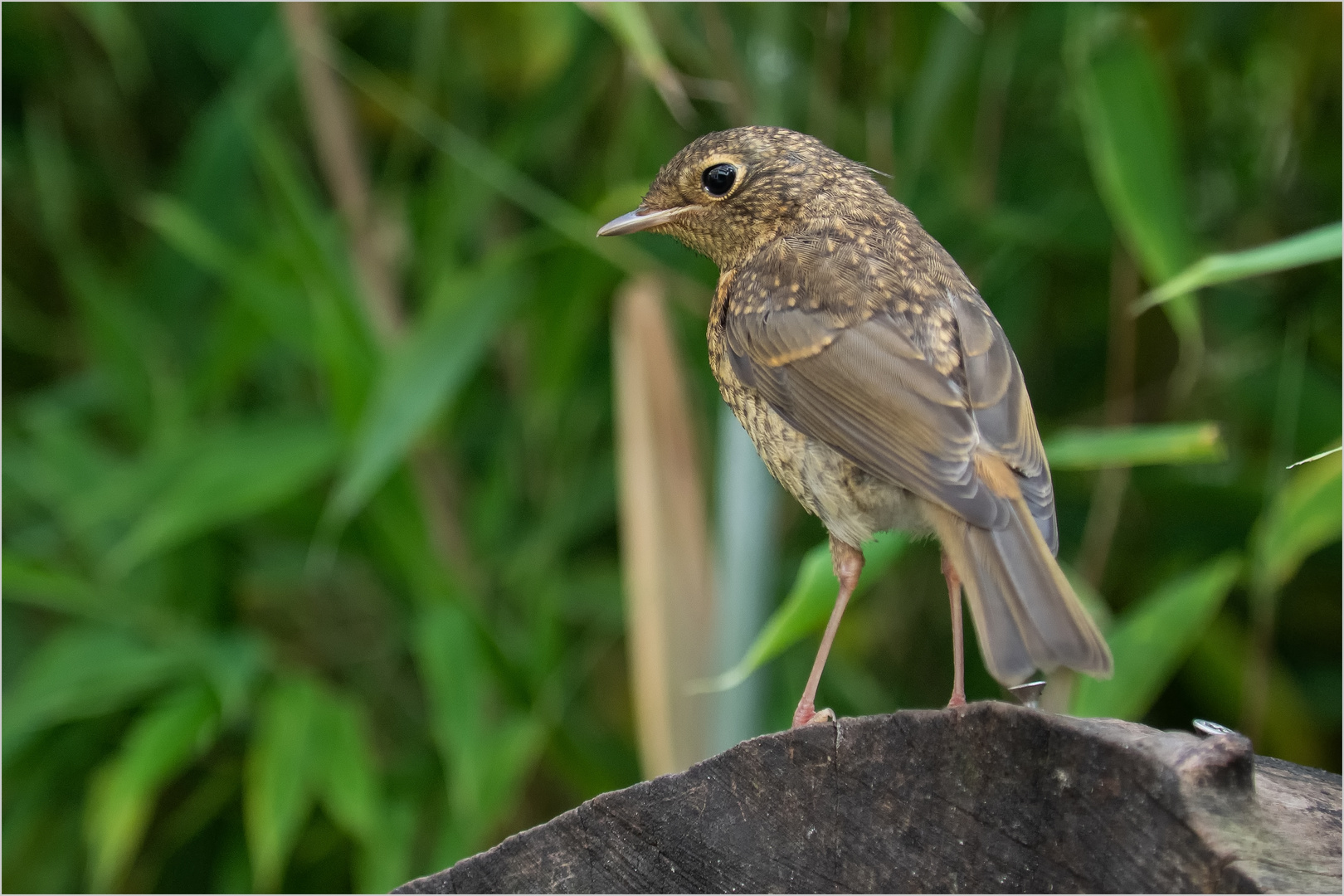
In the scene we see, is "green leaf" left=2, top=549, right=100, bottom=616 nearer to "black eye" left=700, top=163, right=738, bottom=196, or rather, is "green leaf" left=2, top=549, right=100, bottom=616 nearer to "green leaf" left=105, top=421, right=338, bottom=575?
"green leaf" left=105, top=421, right=338, bottom=575

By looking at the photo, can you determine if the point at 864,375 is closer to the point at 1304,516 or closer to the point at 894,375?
the point at 894,375

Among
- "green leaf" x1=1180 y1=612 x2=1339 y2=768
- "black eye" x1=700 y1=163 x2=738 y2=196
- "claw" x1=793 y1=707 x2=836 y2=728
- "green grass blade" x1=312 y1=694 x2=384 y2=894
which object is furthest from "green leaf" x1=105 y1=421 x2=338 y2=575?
"green leaf" x1=1180 y1=612 x2=1339 y2=768

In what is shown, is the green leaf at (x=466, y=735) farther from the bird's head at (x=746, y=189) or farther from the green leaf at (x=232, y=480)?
the bird's head at (x=746, y=189)

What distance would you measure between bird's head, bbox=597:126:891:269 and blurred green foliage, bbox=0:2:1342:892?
69 cm

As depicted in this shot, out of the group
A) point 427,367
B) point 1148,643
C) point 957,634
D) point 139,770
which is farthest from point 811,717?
point 139,770

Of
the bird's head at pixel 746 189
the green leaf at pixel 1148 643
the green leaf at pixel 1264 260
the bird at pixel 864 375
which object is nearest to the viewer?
the bird at pixel 864 375

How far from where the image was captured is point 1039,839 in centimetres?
136

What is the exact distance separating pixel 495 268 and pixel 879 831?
205 cm

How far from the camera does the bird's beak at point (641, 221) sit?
240 centimetres

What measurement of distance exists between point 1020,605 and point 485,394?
2.54 metres

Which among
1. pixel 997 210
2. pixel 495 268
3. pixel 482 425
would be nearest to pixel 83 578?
pixel 482 425

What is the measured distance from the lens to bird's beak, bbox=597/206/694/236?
2.40 meters

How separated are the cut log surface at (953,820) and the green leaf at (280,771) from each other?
5.83 feet

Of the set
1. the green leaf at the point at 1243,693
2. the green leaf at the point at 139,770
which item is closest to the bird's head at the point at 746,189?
the green leaf at the point at 139,770
